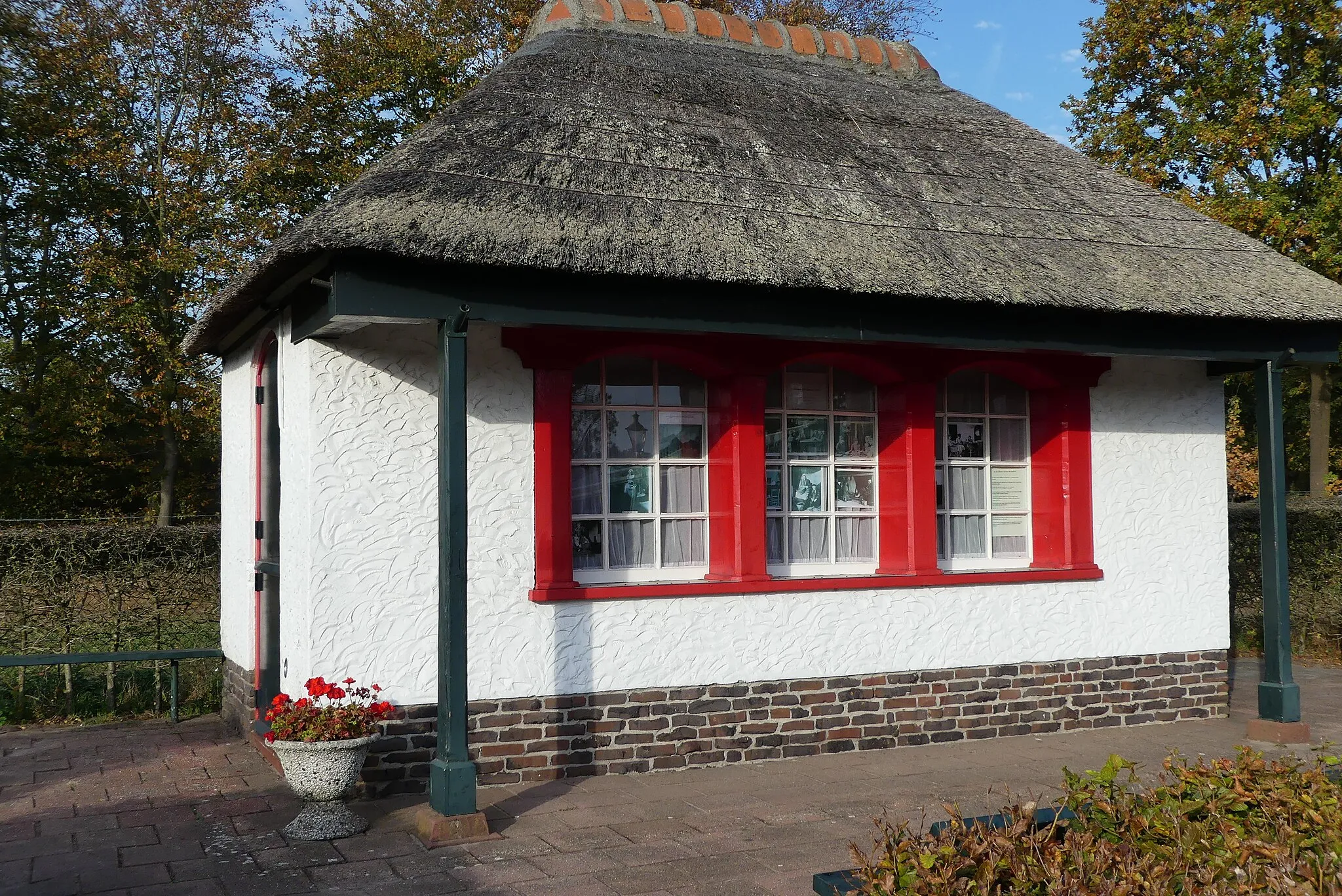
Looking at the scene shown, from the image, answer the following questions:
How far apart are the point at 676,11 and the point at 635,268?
4441 millimetres

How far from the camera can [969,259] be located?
6.98 metres

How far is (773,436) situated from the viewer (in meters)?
7.72

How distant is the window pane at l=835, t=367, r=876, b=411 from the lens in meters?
7.93

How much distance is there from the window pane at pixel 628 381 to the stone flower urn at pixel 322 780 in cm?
259

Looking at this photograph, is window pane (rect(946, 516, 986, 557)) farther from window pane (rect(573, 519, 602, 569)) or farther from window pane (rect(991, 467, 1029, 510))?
window pane (rect(573, 519, 602, 569))

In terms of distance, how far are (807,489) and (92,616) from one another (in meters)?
5.59

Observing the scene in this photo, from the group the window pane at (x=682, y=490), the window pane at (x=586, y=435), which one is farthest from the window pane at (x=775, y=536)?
the window pane at (x=586, y=435)

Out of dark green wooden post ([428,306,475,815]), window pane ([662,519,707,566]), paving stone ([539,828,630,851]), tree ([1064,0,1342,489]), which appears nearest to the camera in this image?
paving stone ([539,828,630,851])

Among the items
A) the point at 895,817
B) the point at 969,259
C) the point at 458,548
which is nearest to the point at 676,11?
the point at 969,259

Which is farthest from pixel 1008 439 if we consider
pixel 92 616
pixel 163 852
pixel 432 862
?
pixel 92 616

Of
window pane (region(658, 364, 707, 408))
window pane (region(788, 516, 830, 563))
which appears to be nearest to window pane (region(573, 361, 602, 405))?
window pane (region(658, 364, 707, 408))

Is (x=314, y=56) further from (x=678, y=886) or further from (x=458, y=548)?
(x=678, y=886)

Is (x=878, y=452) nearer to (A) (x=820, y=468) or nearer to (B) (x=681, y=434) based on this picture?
(A) (x=820, y=468)

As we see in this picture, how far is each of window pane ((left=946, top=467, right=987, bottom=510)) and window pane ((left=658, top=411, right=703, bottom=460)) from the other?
188 centimetres
